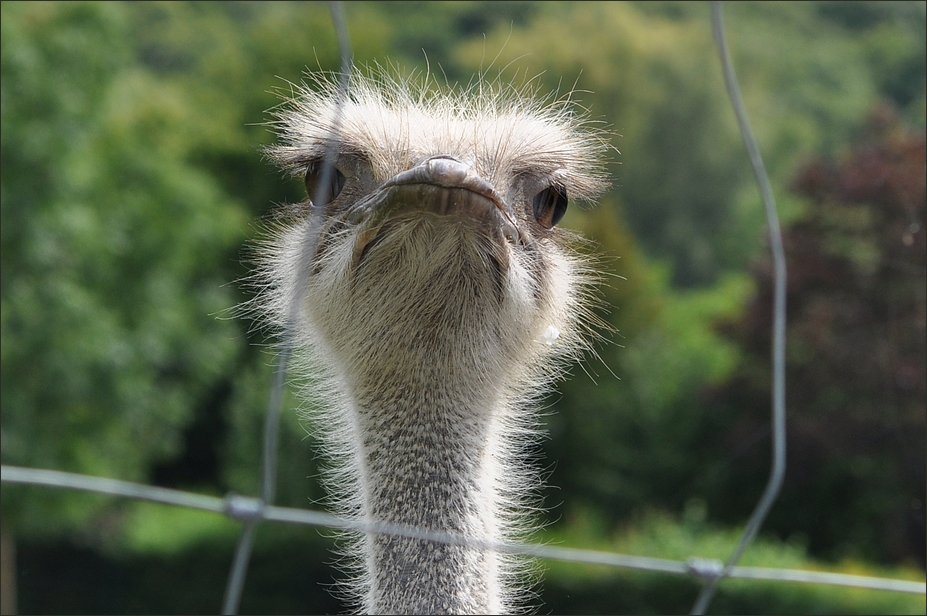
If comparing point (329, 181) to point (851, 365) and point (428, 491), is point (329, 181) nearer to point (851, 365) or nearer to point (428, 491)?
point (428, 491)

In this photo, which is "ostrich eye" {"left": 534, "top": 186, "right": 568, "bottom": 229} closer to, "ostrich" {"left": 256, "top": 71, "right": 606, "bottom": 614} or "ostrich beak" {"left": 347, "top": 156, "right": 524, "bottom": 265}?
"ostrich" {"left": 256, "top": 71, "right": 606, "bottom": 614}

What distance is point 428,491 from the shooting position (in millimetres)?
1821

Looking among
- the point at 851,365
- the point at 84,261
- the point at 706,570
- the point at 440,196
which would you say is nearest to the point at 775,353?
the point at 706,570

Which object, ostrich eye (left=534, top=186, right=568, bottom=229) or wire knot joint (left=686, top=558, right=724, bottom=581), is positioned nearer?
wire knot joint (left=686, top=558, right=724, bottom=581)

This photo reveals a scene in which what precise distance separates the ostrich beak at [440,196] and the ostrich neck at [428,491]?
1.14 feet

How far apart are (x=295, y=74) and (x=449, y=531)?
13.3m

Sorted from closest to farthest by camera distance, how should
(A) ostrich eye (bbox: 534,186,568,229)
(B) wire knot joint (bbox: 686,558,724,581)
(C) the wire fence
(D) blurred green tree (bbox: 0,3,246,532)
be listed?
(C) the wire fence < (B) wire knot joint (bbox: 686,558,724,581) < (A) ostrich eye (bbox: 534,186,568,229) < (D) blurred green tree (bbox: 0,3,246,532)

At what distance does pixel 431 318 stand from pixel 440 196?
0.39 m

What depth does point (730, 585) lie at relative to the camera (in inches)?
324

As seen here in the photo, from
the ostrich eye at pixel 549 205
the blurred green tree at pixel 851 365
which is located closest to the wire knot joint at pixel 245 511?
the ostrich eye at pixel 549 205

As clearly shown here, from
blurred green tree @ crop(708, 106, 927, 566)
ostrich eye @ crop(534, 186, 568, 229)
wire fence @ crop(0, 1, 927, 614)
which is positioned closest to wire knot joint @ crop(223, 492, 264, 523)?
wire fence @ crop(0, 1, 927, 614)

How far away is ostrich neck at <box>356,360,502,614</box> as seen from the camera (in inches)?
68.2

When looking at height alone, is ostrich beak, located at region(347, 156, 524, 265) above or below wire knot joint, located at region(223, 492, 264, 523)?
above

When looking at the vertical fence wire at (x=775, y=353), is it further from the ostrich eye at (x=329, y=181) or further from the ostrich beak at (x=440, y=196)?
the ostrich eye at (x=329, y=181)
